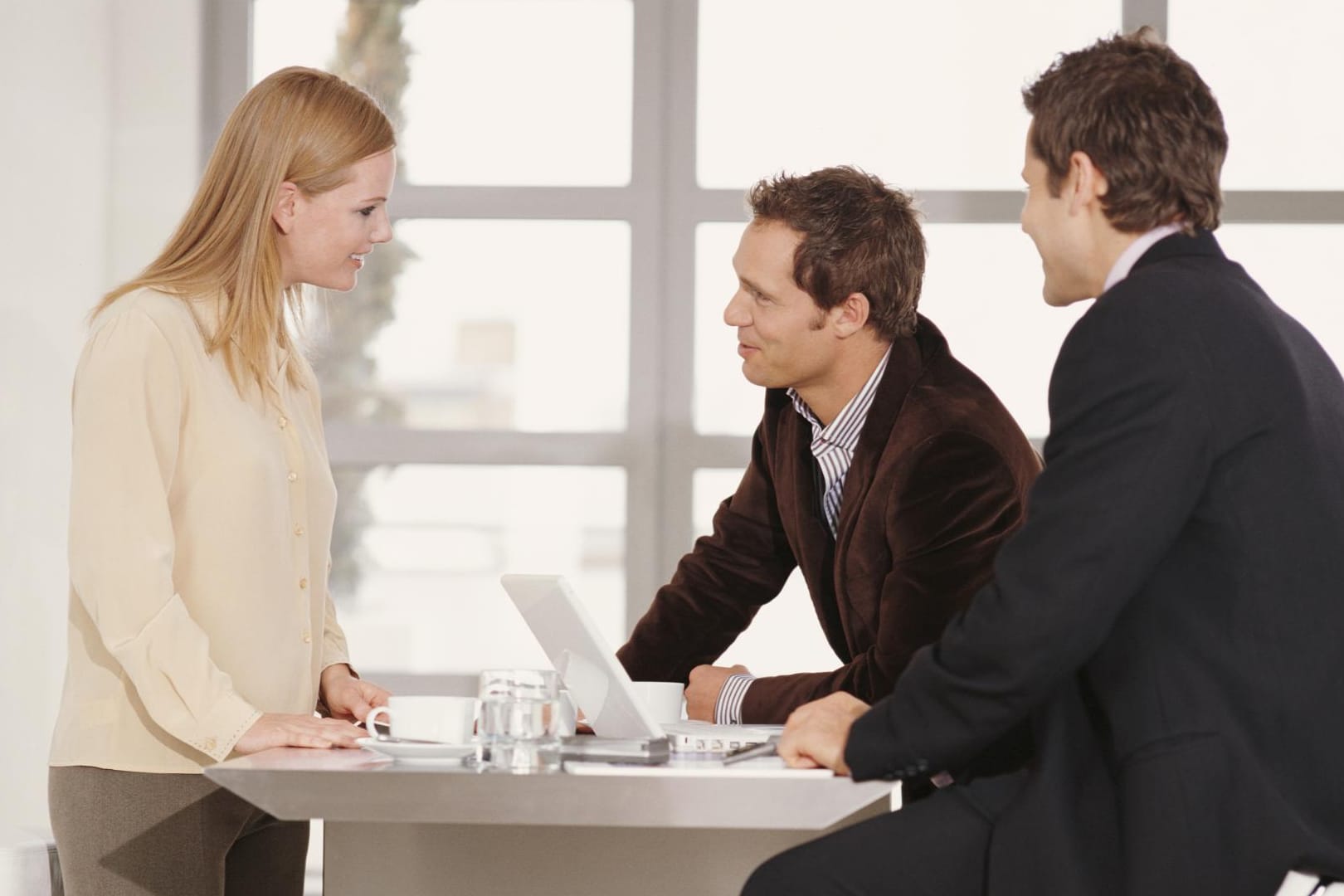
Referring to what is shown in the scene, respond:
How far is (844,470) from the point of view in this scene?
7.61 feet

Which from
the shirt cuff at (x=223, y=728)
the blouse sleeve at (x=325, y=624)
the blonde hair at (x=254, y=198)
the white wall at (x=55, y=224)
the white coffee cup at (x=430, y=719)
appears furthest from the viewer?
the white wall at (x=55, y=224)

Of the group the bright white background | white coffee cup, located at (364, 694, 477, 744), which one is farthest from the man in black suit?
the bright white background

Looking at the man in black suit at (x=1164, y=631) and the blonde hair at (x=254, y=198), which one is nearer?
the man in black suit at (x=1164, y=631)

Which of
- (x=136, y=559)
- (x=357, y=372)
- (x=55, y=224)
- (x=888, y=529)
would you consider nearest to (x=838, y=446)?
(x=888, y=529)

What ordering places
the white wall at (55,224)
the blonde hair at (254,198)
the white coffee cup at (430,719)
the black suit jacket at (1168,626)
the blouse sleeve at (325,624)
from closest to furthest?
the black suit jacket at (1168,626) < the white coffee cup at (430,719) < the blonde hair at (254,198) < the blouse sleeve at (325,624) < the white wall at (55,224)

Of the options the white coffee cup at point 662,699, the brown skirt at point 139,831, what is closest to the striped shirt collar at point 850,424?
the white coffee cup at point 662,699

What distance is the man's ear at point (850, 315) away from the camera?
7.75 ft

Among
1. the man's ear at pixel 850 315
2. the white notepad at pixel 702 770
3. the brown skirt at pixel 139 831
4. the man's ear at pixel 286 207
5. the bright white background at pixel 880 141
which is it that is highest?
the bright white background at pixel 880 141

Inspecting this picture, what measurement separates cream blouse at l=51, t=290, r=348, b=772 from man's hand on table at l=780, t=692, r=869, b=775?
2.12ft

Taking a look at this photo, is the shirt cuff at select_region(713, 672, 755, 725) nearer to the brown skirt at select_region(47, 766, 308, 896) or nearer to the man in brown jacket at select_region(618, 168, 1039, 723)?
the man in brown jacket at select_region(618, 168, 1039, 723)

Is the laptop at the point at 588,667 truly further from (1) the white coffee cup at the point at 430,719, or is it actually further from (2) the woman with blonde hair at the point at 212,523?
(2) the woman with blonde hair at the point at 212,523

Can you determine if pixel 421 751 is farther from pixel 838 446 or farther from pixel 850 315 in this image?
pixel 850 315

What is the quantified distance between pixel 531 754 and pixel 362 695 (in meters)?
0.67

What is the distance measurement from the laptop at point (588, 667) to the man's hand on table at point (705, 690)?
406mm
